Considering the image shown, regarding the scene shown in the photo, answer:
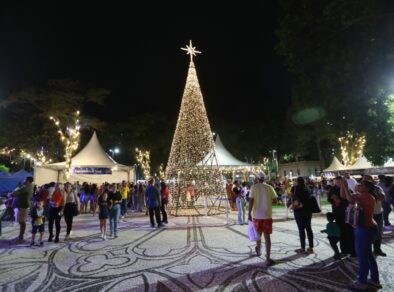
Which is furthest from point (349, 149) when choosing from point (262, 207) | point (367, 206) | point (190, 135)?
point (367, 206)

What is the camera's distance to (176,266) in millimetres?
5578

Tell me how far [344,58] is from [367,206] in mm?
8400

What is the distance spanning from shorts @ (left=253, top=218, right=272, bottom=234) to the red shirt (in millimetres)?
1883

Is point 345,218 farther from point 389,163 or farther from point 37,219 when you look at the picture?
point 389,163

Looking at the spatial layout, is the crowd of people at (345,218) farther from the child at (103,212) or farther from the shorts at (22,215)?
the shorts at (22,215)

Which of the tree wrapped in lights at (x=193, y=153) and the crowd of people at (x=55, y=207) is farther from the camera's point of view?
the tree wrapped in lights at (x=193, y=153)

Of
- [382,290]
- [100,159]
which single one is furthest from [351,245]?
[100,159]

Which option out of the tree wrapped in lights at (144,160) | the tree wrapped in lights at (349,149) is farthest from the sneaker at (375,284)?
the tree wrapped in lights at (144,160)

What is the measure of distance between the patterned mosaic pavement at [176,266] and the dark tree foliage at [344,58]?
597 cm

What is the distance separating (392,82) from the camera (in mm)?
10633

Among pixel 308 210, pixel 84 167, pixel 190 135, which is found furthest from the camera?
pixel 84 167

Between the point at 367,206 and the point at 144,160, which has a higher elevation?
the point at 144,160

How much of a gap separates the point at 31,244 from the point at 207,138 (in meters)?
10.3

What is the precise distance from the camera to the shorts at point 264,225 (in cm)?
575
